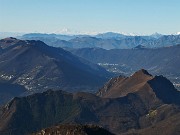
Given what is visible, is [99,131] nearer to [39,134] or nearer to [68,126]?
[68,126]

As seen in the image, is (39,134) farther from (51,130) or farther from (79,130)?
(79,130)

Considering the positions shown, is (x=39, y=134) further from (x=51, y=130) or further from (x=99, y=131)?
(x=99, y=131)

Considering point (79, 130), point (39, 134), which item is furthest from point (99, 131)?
point (39, 134)

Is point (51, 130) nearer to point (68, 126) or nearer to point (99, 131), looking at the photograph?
point (68, 126)

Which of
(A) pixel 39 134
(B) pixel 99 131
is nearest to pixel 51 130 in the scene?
(A) pixel 39 134

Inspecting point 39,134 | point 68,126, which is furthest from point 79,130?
point 39,134
